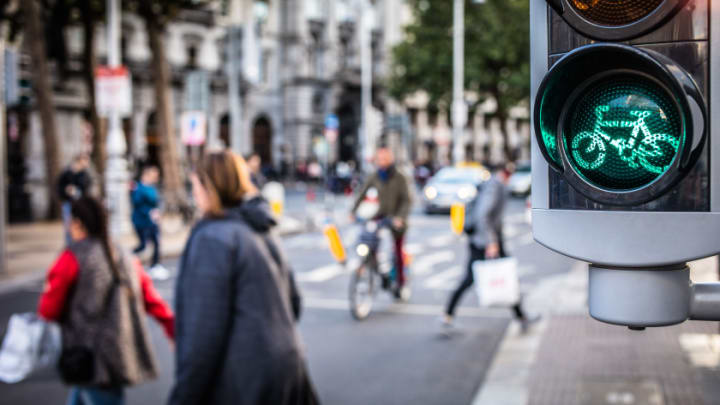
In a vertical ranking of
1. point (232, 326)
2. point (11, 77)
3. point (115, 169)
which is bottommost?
point (232, 326)

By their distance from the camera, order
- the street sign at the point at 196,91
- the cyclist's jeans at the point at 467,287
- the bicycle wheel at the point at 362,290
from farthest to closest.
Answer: the street sign at the point at 196,91
the bicycle wheel at the point at 362,290
the cyclist's jeans at the point at 467,287

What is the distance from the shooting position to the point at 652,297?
120 centimetres

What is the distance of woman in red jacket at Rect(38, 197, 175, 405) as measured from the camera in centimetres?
396

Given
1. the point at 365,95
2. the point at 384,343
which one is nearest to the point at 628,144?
the point at 384,343

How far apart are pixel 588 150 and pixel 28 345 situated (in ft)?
12.0

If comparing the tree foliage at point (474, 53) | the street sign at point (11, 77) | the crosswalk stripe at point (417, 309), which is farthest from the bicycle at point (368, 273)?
the tree foliage at point (474, 53)

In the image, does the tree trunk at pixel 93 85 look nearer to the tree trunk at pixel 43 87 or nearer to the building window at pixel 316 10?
the tree trunk at pixel 43 87

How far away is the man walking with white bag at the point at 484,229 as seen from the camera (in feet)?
25.7

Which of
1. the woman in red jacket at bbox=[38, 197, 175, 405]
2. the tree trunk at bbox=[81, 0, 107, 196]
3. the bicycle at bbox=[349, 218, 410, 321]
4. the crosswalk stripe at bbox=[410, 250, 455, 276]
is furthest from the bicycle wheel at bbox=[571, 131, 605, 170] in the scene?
the tree trunk at bbox=[81, 0, 107, 196]

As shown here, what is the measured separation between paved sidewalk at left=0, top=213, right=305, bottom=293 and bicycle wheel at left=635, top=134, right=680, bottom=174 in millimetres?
8019

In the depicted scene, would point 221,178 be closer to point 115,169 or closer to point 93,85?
point 115,169

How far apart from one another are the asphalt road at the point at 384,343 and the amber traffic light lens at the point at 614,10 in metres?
4.71

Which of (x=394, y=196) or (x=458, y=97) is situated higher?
(x=458, y=97)

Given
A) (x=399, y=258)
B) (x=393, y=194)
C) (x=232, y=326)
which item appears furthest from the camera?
(x=399, y=258)
